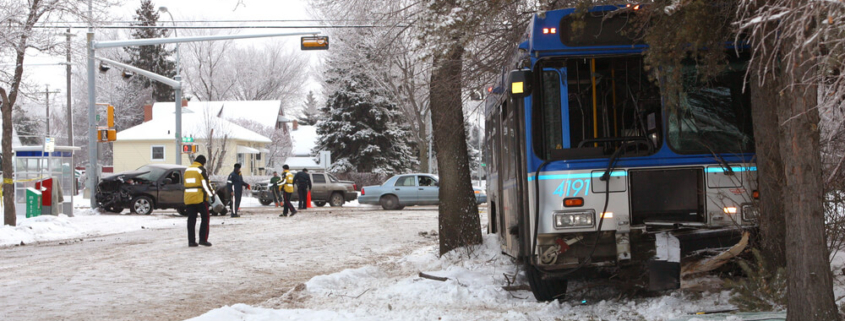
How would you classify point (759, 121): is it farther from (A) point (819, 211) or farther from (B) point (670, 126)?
(A) point (819, 211)

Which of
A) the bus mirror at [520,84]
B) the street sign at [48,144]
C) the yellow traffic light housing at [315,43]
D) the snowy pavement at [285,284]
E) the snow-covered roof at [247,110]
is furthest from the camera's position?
the snow-covered roof at [247,110]

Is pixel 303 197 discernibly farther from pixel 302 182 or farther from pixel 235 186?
pixel 235 186

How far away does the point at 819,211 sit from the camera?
4875 millimetres

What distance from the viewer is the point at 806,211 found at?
4863mm

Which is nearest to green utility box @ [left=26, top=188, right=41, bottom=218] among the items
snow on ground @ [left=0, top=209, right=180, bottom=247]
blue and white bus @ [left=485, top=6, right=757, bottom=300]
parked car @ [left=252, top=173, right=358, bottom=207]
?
snow on ground @ [left=0, top=209, right=180, bottom=247]

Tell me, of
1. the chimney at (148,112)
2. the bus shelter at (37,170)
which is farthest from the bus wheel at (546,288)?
the chimney at (148,112)

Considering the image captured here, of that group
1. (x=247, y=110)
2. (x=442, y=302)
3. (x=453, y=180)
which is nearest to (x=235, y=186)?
(x=453, y=180)

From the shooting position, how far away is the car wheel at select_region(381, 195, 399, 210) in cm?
2923

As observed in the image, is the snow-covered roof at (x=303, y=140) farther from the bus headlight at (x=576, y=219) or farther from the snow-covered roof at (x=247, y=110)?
the bus headlight at (x=576, y=219)

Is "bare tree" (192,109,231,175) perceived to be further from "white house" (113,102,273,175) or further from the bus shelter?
the bus shelter

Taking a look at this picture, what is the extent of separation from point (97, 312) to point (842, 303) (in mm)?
6560

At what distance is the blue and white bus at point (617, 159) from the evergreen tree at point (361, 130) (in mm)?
40141

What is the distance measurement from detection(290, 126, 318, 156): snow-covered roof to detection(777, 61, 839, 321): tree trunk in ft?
239

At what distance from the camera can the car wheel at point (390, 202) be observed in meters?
29.2
